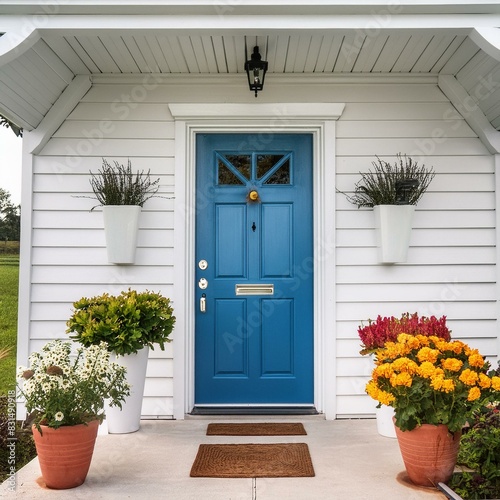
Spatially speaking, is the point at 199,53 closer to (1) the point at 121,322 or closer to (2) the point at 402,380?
(1) the point at 121,322

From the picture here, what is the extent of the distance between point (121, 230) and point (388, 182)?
185 cm

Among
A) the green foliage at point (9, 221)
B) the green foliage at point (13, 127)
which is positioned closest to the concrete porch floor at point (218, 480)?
the green foliage at point (9, 221)

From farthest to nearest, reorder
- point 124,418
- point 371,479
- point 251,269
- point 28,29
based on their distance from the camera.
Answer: point 251,269, point 124,418, point 28,29, point 371,479

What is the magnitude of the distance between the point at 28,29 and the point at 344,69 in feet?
6.81

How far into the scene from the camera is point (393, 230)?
3.95m

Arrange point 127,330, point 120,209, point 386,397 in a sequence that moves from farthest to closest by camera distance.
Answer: point 120,209 → point 127,330 → point 386,397

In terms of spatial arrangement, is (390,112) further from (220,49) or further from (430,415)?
(430,415)

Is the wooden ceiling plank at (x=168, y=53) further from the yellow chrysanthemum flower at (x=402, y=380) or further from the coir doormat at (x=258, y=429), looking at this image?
the coir doormat at (x=258, y=429)

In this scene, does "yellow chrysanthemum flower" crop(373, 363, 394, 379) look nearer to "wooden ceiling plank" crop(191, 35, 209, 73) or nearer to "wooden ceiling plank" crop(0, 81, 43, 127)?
"wooden ceiling plank" crop(191, 35, 209, 73)

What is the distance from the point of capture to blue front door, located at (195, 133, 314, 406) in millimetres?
4215

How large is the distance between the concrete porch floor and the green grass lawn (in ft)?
11.1

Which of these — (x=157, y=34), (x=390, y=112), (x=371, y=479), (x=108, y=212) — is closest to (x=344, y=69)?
(x=390, y=112)

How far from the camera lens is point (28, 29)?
317cm

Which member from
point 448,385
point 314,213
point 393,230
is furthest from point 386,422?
point 314,213
